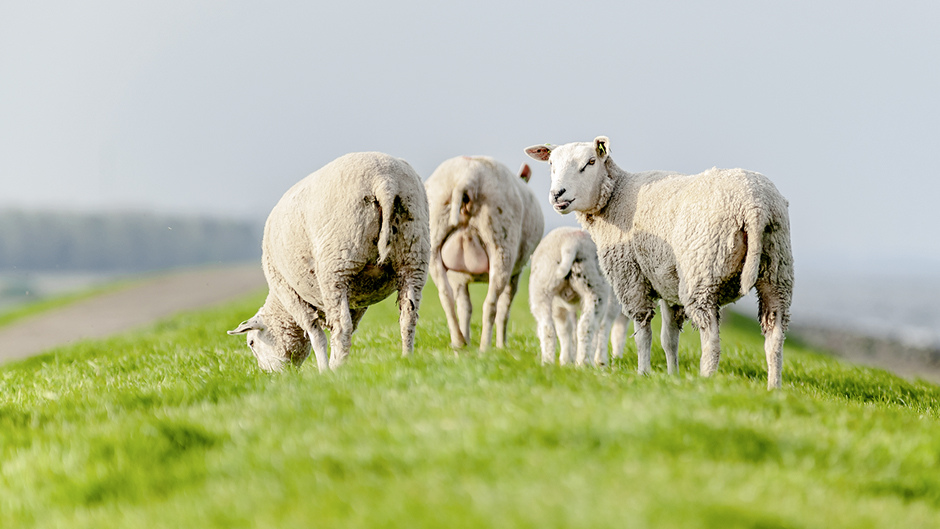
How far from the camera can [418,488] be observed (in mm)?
2805

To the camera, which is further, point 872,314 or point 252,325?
point 872,314

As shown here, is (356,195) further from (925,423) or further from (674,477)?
(925,423)

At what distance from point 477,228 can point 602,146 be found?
180cm

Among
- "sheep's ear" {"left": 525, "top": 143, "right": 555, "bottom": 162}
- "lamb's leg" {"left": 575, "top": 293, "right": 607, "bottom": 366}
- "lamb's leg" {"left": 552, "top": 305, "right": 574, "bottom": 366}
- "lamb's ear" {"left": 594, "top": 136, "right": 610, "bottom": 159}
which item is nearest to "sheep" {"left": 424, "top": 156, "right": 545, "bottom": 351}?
"sheep's ear" {"left": 525, "top": 143, "right": 555, "bottom": 162}

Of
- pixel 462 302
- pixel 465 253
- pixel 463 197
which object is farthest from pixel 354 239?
pixel 462 302

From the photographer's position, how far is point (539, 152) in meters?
7.85

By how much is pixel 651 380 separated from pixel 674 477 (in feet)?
7.76

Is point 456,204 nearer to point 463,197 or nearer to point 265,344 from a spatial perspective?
point 463,197

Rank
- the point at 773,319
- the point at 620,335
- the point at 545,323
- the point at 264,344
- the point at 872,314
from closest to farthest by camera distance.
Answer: the point at 773,319
the point at 264,344
the point at 545,323
the point at 620,335
the point at 872,314

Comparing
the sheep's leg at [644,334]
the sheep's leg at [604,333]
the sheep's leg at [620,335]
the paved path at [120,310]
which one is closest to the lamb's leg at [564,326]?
the sheep's leg at [604,333]

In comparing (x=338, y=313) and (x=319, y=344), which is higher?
(x=338, y=313)

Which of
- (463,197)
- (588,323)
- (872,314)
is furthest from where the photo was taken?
(872,314)

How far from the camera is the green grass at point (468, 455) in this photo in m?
2.64

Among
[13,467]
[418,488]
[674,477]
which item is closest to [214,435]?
[13,467]
